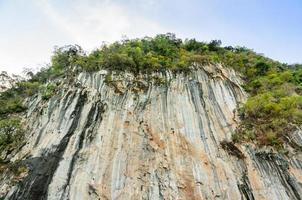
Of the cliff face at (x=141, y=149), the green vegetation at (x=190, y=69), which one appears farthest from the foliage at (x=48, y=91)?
the cliff face at (x=141, y=149)

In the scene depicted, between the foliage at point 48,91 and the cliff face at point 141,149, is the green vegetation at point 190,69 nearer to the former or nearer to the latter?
the foliage at point 48,91

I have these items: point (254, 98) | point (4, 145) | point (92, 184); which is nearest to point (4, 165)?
point (4, 145)

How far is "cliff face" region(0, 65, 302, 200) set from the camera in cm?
1675

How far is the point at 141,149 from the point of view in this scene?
742 inches

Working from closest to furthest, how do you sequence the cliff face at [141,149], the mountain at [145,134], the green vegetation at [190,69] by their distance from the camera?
the cliff face at [141,149] → the mountain at [145,134] → the green vegetation at [190,69]

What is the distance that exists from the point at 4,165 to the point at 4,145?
2.03 meters

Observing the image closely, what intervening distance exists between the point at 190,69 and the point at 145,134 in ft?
27.0

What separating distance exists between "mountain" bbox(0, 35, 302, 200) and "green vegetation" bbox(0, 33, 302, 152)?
0.11 meters

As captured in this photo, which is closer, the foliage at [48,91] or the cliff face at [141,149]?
the cliff face at [141,149]

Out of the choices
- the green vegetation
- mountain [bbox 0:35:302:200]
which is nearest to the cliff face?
mountain [bbox 0:35:302:200]

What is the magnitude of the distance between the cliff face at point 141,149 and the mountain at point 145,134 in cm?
5

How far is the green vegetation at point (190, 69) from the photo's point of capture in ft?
71.5

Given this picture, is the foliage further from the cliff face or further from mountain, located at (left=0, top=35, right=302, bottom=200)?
the cliff face

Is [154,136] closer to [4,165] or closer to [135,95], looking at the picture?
[135,95]
